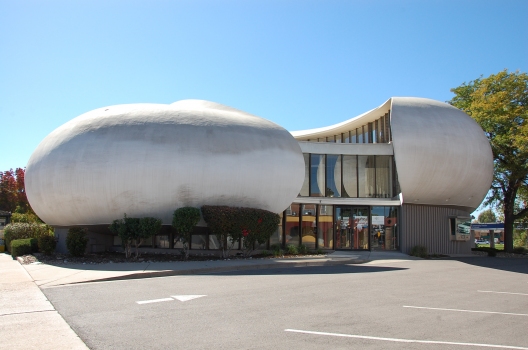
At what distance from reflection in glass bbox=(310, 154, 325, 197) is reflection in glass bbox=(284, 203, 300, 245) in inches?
55.7

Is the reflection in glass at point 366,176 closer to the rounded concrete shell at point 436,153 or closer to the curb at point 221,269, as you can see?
the rounded concrete shell at point 436,153

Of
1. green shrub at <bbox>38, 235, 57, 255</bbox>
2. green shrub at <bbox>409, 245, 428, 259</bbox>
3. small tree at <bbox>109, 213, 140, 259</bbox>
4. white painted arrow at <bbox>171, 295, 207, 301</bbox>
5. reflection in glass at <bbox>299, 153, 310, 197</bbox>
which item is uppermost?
reflection in glass at <bbox>299, 153, 310, 197</bbox>

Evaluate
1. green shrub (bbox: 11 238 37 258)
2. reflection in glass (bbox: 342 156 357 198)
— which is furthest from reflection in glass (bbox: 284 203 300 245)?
green shrub (bbox: 11 238 37 258)

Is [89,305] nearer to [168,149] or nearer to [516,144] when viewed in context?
[168,149]

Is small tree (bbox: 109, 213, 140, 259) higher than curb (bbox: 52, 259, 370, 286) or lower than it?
higher

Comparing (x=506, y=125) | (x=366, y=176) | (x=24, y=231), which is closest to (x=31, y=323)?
(x=24, y=231)

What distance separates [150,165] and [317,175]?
1109cm

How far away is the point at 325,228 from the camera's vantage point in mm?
26703

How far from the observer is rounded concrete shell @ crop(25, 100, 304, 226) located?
62.3 ft

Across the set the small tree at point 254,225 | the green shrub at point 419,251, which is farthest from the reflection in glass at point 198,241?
the green shrub at point 419,251

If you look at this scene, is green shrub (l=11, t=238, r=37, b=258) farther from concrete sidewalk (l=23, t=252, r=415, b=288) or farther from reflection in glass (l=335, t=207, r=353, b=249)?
reflection in glass (l=335, t=207, r=353, b=249)

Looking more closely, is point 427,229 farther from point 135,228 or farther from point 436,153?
point 135,228

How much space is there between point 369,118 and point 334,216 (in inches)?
277

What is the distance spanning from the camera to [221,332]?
250 inches
